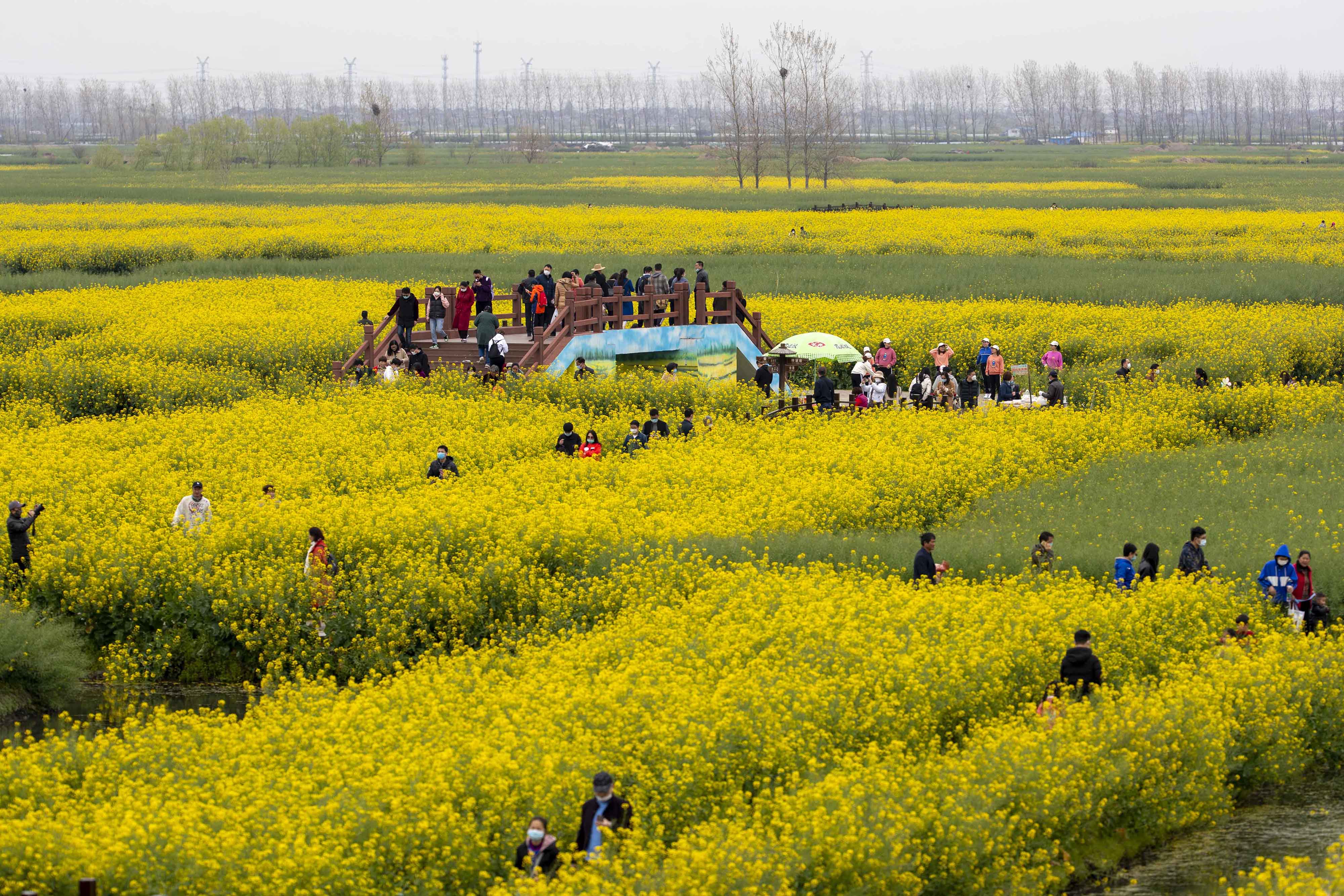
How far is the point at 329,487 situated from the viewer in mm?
25125

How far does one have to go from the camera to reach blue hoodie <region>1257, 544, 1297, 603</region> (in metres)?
18.4

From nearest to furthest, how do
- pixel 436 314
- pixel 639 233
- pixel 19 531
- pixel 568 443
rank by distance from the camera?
1. pixel 19 531
2. pixel 568 443
3. pixel 436 314
4. pixel 639 233

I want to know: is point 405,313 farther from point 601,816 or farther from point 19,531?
point 601,816

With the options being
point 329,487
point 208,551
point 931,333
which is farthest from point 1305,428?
point 208,551

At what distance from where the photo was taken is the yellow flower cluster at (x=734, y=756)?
491 inches

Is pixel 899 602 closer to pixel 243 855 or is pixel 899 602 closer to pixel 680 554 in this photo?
pixel 680 554

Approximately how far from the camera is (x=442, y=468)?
2494 cm

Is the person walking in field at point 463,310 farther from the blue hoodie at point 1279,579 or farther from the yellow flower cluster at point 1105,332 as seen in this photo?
the blue hoodie at point 1279,579

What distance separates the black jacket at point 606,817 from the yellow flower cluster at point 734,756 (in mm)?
263

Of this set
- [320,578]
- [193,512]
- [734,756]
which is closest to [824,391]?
[320,578]

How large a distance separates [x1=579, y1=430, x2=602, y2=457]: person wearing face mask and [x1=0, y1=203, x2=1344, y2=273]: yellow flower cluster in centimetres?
3614

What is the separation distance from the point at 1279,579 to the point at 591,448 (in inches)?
491

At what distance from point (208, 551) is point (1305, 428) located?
74.5 ft

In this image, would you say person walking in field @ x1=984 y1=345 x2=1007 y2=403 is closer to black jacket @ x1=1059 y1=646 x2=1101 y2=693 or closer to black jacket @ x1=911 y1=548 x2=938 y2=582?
black jacket @ x1=911 y1=548 x2=938 y2=582
